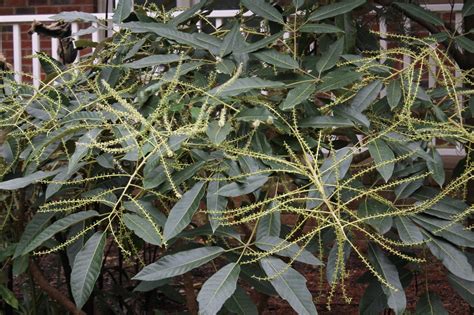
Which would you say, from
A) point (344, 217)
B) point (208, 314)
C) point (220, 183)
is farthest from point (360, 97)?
point (208, 314)

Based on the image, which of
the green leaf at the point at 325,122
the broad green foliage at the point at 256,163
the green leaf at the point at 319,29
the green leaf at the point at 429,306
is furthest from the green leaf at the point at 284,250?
the green leaf at the point at 319,29

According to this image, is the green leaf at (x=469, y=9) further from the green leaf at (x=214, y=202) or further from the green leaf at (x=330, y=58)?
the green leaf at (x=214, y=202)

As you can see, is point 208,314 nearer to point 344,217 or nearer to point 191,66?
point 344,217

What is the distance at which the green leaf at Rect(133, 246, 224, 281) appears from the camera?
1798mm

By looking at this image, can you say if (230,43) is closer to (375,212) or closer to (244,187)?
(244,187)

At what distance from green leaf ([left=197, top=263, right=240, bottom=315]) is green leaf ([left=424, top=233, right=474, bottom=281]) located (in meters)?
0.52

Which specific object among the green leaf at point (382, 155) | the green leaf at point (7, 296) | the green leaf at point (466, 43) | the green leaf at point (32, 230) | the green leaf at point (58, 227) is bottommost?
the green leaf at point (7, 296)

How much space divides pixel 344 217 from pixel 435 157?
1.11 ft

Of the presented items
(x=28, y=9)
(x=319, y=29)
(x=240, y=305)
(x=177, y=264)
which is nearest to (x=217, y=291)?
(x=177, y=264)

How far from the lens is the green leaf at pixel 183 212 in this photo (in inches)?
71.6

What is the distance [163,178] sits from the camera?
1.95 m

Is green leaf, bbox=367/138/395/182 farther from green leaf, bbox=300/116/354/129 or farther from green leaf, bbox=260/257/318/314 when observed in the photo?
green leaf, bbox=260/257/318/314

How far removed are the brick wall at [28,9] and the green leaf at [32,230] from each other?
15.7 feet

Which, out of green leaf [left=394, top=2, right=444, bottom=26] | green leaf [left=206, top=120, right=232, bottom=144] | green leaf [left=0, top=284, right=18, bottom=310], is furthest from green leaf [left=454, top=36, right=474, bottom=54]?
green leaf [left=0, top=284, right=18, bottom=310]
